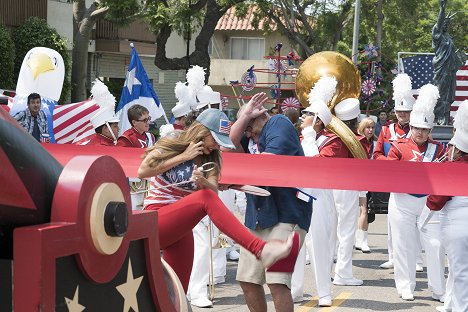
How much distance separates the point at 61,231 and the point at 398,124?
27.5ft

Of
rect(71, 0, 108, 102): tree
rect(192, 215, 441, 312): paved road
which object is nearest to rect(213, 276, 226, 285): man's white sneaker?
rect(192, 215, 441, 312): paved road

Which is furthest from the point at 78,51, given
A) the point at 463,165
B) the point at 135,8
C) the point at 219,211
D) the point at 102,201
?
the point at 102,201

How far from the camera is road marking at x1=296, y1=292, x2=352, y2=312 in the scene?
9.17 meters

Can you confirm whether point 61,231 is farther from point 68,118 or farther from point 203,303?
point 68,118

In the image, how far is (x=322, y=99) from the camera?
9453 millimetres

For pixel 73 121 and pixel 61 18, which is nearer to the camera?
pixel 73 121

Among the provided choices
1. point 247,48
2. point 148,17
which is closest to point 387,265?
point 148,17

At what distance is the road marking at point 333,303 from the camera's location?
9.17m

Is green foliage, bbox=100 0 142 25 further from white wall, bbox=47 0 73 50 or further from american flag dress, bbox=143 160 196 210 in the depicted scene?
american flag dress, bbox=143 160 196 210

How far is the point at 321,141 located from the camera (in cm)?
941

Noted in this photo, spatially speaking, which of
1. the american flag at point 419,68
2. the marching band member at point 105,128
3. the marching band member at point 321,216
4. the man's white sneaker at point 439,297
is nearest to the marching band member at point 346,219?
the marching band member at point 321,216

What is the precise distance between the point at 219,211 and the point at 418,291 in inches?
225

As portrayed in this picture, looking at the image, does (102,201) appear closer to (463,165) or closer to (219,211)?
(219,211)

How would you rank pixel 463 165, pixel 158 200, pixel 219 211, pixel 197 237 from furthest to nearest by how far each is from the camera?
pixel 197 237
pixel 463 165
pixel 158 200
pixel 219 211
